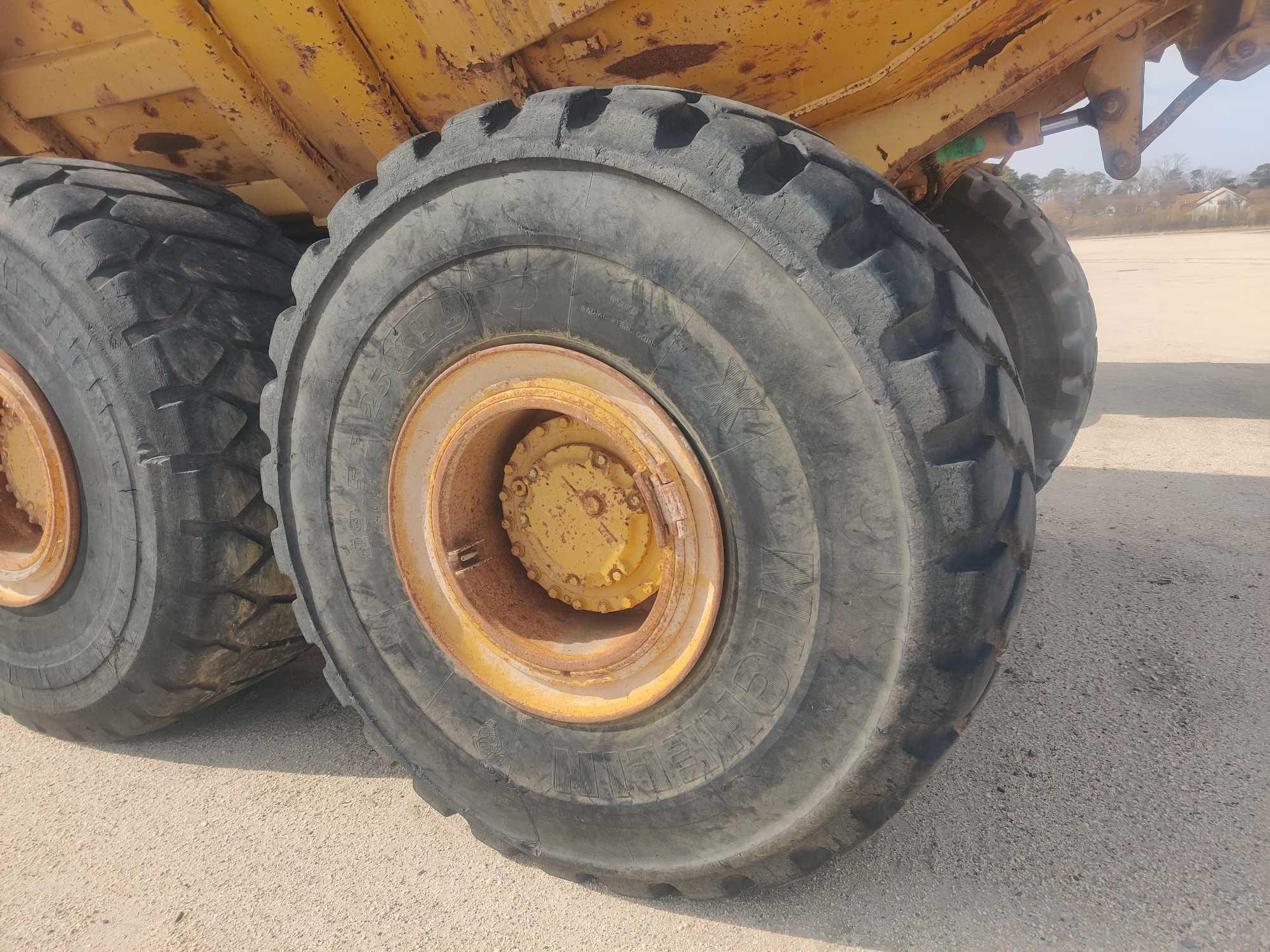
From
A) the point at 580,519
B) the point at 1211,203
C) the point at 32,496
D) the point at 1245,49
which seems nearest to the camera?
the point at 580,519

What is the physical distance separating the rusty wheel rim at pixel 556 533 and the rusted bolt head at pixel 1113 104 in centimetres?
168

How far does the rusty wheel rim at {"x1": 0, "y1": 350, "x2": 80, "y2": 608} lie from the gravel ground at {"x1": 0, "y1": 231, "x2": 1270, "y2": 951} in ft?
1.65

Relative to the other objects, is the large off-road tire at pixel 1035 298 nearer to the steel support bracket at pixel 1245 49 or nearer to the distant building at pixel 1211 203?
the steel support bracket at pixel 1245 49

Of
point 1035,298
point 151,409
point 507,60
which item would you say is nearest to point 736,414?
point 507,60

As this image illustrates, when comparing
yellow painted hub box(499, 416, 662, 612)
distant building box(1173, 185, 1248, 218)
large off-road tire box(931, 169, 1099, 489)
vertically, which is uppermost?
distant building box(1173, 185, 1248, 218)

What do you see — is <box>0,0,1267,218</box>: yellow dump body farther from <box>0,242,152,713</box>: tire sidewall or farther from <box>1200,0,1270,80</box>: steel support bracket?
<box>0,242,152,713</box>: tire sidewall

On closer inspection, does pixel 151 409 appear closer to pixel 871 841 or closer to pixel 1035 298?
pixel 871 841

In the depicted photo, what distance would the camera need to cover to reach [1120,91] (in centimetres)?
215

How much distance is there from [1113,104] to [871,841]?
6.40ft

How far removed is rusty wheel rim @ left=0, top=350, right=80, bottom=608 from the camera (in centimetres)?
210

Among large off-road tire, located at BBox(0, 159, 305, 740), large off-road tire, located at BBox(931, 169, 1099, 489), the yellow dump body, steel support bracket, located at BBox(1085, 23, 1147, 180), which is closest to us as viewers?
the yellow dump body

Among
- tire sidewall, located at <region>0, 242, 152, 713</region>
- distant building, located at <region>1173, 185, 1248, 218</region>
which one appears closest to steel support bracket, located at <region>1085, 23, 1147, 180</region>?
tire sidewall, located at <region>0, 242, 152, 713</region>

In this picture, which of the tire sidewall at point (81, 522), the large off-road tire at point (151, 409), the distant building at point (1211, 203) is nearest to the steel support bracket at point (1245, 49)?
the large off-road tire at point (151, 409)

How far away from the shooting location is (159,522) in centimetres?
192
